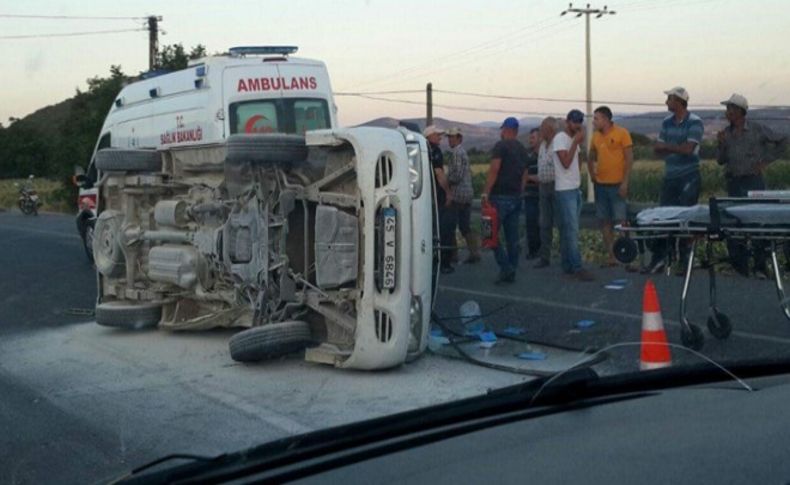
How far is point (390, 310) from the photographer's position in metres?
8.45

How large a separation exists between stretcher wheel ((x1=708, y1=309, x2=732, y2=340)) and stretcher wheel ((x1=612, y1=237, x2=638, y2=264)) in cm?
87

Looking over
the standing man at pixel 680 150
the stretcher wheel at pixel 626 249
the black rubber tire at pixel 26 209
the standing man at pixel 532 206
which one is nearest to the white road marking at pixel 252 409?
the stretcher wheel at pixel 626 249

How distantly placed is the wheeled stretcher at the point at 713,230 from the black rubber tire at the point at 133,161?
4.35 meters

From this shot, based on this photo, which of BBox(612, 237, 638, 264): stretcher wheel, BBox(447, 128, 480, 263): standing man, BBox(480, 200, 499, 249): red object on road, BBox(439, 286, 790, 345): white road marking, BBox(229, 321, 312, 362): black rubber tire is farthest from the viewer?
BBox(447, 128, 480, 263): standing man

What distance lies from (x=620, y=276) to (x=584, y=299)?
1621 millimetres

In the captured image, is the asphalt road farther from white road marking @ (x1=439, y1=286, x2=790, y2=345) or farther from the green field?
the green field

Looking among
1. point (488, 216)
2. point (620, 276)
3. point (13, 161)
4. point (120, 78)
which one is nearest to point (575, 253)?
point (620, 276)

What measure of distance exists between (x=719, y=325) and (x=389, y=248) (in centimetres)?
275

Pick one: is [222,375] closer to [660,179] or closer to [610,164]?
[610,164]

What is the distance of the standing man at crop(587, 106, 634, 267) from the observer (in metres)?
13.6

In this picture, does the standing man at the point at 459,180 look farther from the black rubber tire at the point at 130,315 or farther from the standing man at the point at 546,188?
the black rubber tire at the point at 130,315

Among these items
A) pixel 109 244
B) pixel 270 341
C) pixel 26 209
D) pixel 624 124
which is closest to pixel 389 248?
pixel 270 341

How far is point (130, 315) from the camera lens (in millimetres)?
10734

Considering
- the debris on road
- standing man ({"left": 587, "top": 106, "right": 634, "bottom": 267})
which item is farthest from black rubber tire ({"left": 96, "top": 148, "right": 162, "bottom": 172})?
standing man ({"left": 587, "top": 106, "right": 634, "bottom": 267})
